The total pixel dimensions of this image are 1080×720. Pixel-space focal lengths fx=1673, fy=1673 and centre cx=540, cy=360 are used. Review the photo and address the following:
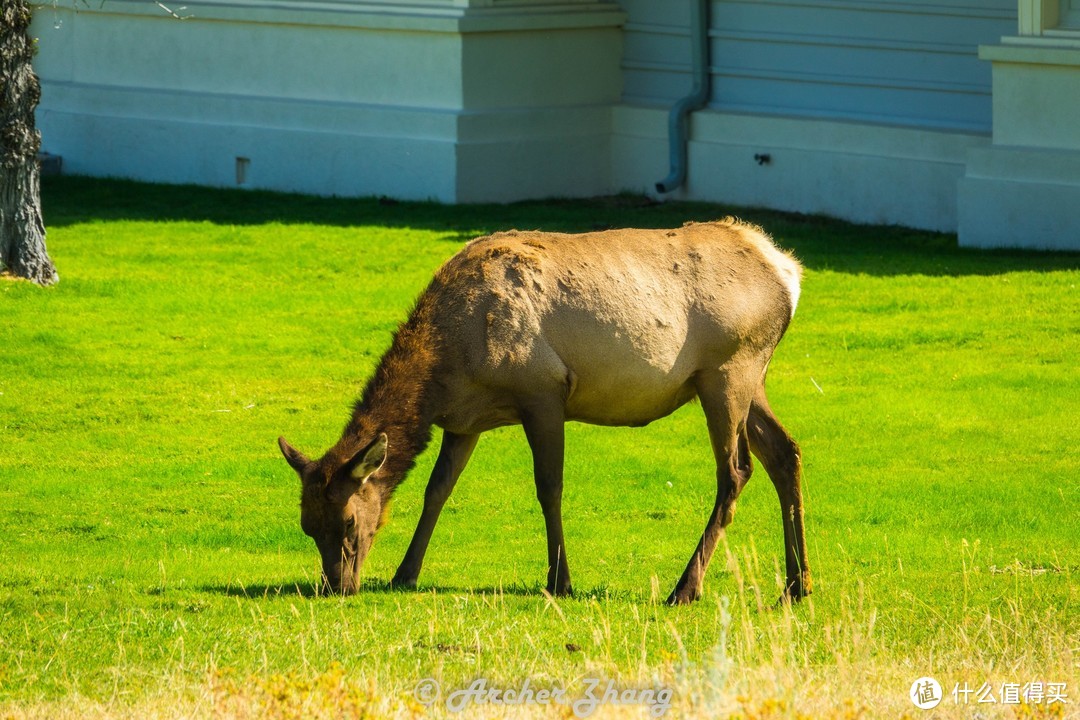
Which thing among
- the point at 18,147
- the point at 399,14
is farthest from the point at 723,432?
the point at 399,14

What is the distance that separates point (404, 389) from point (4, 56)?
854 centimetres

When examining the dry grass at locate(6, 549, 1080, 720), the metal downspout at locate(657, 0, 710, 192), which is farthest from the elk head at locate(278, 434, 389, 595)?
the metal downspout at locate(657, 0, 710, 192)

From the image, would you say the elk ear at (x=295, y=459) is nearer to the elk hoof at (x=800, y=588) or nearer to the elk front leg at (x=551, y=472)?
the elk front leg at (x=551, y=472)

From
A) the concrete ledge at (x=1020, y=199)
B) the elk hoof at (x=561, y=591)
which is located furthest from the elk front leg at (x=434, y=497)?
the concrete ledge at (x=1020, y=199)

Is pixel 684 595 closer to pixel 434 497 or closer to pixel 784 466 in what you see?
pixel 784 466

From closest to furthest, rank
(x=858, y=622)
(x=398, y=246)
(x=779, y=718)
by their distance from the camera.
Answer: (x=779, y=718), (x=858, y=622), (x=398, y=246)

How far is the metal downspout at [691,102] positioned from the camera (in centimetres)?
2002

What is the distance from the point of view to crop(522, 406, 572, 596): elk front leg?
7.88 metres

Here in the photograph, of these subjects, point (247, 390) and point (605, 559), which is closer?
point (605, 559)

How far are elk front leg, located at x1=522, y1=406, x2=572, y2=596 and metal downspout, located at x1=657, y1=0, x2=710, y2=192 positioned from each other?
12363mm

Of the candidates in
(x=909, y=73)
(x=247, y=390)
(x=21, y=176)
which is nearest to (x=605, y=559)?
(x=247, y=390)

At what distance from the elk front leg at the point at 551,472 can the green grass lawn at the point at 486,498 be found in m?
0.20

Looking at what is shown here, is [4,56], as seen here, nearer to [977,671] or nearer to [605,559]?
[605,559]

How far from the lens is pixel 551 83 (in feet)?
67.1
